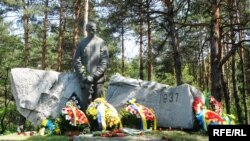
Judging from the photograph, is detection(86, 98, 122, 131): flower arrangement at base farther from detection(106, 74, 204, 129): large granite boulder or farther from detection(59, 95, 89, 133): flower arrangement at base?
detection(106, 74, 204, 129): large granite boulder

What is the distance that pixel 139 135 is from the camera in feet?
23.1

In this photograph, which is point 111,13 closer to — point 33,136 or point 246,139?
point 33,136

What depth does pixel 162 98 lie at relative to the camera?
344 inches

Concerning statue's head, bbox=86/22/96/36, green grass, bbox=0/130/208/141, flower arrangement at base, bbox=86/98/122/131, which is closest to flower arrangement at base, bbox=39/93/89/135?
flower arrangement at base, bbox=86/98/122/131

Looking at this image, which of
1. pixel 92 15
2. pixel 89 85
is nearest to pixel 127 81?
pixel 89 85

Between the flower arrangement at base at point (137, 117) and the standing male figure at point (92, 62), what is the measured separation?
2.93 ft

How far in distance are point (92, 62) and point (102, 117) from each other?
1594 mm

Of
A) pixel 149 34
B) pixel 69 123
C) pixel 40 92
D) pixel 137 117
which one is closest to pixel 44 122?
pixel 69 123

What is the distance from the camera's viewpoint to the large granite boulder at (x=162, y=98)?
8.25 meters

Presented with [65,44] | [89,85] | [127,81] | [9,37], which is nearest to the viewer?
[89,85]

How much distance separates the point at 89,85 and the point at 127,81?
1349mm

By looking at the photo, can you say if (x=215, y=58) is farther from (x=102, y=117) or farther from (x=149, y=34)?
(x=149, y=34)

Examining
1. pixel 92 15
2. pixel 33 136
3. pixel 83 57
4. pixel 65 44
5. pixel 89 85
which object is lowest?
pixel 33 136

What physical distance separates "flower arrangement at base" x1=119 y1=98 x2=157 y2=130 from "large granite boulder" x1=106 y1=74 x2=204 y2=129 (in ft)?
1.99
